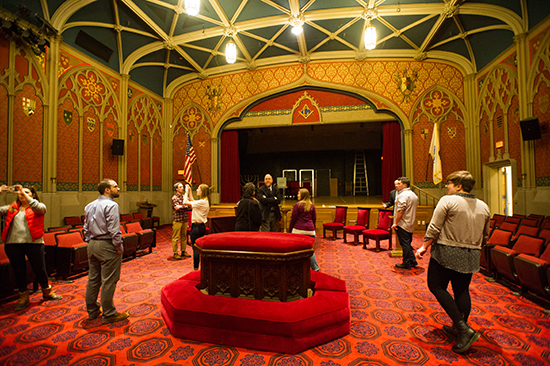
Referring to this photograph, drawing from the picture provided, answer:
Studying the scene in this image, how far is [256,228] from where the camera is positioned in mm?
3686

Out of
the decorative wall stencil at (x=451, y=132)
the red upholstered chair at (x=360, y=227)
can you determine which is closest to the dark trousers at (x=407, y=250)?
the red upholstered chair at (x=360, y=227)

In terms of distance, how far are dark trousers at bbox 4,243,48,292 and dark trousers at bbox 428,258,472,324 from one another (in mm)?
4062

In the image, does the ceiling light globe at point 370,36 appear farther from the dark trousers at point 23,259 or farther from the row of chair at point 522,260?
the dark trousers at point 23,259

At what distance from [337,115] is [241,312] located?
337 inches

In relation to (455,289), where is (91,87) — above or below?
above

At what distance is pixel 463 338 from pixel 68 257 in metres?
4.80

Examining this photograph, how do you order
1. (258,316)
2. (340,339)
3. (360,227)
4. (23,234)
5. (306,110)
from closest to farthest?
(258,316) → (340,339) → (23,234) → (360,227) → (306,110)

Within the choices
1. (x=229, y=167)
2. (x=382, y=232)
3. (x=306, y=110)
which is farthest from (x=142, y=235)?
(x=306, y=110)

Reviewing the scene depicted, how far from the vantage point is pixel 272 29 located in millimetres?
8086

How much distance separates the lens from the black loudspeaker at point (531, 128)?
571cm

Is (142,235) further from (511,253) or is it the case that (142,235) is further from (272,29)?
(272,29)

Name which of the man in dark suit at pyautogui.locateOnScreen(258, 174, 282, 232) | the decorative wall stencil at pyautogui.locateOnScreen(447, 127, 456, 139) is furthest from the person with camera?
the decorative wall stencil at pyautogui.locateOnScreen(447, 127, 456, 139)

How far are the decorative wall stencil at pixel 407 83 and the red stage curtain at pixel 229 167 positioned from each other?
6.26 metres

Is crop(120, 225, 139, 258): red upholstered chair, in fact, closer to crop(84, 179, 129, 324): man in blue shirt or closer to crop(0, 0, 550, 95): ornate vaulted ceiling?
crop(84, 179, 129, 324): man in blue shirt
